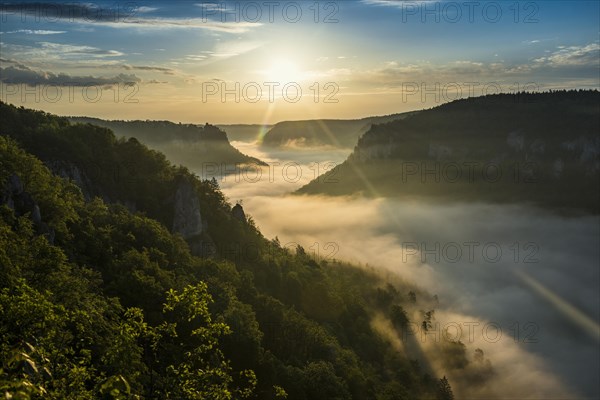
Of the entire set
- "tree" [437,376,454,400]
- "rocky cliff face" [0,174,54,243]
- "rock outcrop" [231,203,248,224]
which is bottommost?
"tree" [437,376,454,400]

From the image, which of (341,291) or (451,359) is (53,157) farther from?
(451,359)

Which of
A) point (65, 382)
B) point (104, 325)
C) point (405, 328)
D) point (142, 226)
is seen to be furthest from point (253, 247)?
point (65, 382)

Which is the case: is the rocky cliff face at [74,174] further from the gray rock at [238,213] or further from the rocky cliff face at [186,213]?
the gray rock at [238,213]

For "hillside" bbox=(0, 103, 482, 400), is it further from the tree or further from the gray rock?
the gray rock

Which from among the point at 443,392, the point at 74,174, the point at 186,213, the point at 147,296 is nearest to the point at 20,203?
the point at 147,296

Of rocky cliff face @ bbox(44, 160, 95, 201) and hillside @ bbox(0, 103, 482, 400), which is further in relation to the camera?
rocky cliff face @ bbox(44, 160, 95, 201)

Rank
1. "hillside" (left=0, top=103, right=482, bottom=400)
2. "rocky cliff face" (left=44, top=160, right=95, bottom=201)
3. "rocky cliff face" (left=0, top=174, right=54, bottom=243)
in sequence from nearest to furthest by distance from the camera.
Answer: "hillside" (left=0, top=103, right=482, bottom=400)
"rocky cliff face" (left=0, top=174, right=54, bottom=243)
"rocky cliff face" (left=44, top=160, right=95, bottom=201)

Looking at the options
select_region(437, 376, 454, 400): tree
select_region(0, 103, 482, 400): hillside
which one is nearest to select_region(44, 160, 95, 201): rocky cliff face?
select_region(0, 103, 482, 400): hillside

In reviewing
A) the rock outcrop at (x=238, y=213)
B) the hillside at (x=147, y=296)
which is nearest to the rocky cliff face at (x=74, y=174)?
the hillside at (x=147, y=296)
